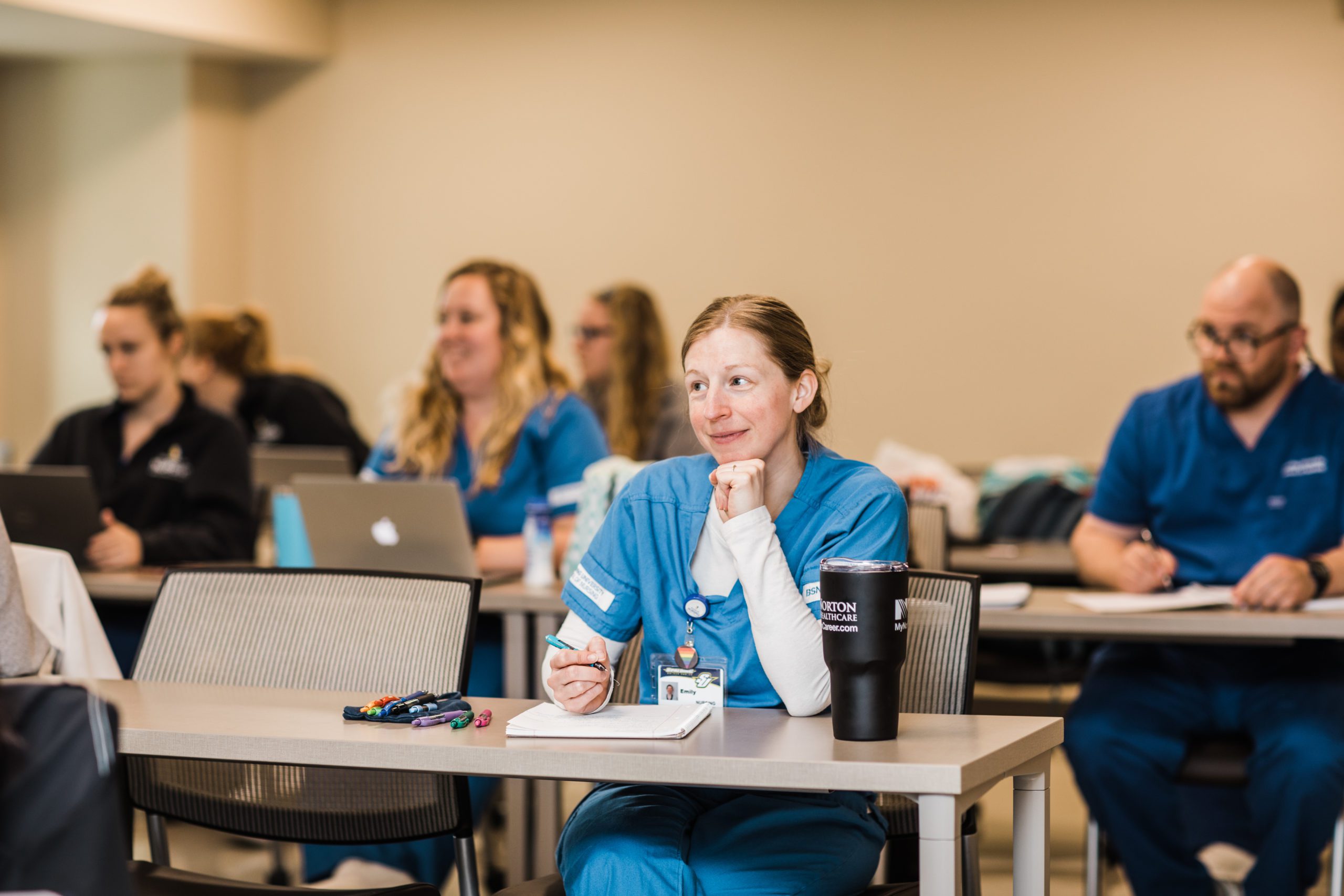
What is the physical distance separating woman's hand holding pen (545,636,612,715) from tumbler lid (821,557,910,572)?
30 cm

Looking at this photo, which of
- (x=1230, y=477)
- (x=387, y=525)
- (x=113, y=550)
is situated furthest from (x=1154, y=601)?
(x=113, y=550)

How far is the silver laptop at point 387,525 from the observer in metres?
2.77

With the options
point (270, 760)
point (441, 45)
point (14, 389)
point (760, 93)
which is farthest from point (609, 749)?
point (14, 389)

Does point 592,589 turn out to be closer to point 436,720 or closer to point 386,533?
point 436,720

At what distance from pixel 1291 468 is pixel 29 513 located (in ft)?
8.79

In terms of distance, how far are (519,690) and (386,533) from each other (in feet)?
1.37

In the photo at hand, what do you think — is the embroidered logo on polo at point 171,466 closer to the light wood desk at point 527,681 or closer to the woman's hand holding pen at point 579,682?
the light wood desk at point 527,681

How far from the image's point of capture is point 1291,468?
2.85 meters

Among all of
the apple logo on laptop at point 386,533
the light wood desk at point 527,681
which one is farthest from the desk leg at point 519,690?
the apple logo on laptop at point 386,533

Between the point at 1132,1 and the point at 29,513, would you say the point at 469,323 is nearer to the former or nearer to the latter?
the point at 29,513

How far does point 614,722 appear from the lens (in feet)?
4.91

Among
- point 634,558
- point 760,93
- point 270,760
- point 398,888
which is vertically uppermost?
point 760,93

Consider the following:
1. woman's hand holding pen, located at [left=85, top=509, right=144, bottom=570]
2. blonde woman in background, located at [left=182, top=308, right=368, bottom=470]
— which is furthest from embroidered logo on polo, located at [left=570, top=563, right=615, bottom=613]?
blonde woman in background, located at [left=182, top=308, right=368, bottom=470]

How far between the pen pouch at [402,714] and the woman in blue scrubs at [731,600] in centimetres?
11
